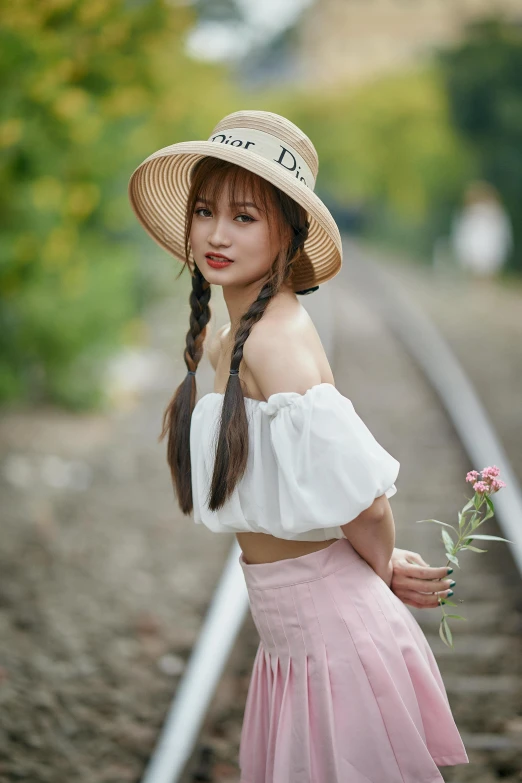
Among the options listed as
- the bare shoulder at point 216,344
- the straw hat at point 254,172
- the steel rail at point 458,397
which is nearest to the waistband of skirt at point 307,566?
the bare shoulder at point 216,344

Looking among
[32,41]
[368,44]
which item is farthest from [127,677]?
[368,44]

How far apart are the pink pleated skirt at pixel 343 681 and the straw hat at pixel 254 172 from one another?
72 cm

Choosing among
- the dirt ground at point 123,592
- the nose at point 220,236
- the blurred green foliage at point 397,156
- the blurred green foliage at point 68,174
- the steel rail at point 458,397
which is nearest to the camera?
the nose at point 220,236

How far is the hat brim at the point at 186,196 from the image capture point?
1.94 metres

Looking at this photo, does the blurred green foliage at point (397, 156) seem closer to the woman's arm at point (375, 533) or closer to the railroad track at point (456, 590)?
the railroad track at point (456, 590)

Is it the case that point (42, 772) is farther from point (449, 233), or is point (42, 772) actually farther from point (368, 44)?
point (368, 44)

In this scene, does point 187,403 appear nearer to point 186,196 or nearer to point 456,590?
point 186,196

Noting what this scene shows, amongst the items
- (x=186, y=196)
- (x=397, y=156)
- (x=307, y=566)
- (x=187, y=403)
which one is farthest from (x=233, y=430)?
(x=397, y=156)

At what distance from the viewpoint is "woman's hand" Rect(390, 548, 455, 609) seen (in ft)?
7.17

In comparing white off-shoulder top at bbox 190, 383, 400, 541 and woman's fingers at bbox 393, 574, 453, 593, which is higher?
white off-shoulder top at bbox 190, 383, 400, 541

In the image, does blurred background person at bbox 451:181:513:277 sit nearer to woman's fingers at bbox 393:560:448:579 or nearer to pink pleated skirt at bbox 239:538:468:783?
woman's fingers at bbox 393:560:448:579

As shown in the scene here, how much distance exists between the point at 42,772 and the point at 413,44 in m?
58.8

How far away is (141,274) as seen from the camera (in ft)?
43.5

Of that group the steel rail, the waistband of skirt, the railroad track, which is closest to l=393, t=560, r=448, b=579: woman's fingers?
the waistband of skirt
